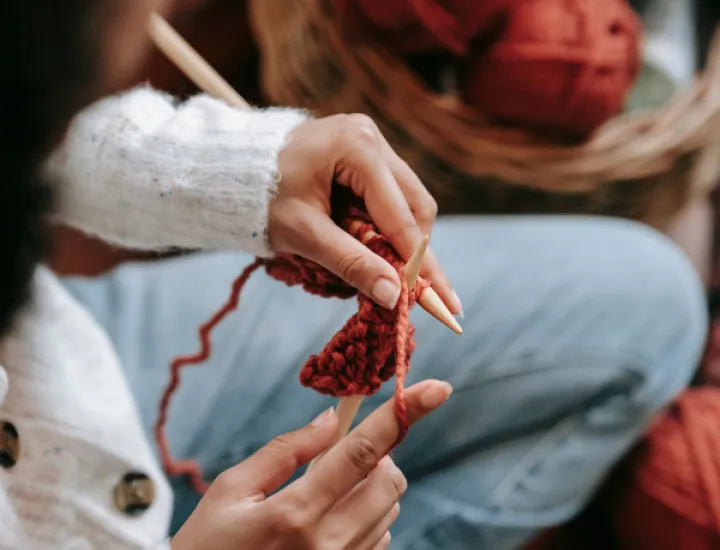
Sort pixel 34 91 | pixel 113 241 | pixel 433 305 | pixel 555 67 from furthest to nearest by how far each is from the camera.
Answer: pixel 555 67
pixel 113 241
pixel 433 305
pixel 34 91

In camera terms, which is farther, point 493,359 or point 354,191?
point 493,359

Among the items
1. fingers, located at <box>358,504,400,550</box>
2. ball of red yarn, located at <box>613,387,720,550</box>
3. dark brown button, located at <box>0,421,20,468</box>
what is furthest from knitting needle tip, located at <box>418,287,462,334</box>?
ball of red yarn, located at <box>613,387,720,550</box>

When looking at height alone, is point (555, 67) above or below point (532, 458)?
above

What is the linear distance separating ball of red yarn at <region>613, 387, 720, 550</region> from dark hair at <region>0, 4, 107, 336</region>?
0.56 m

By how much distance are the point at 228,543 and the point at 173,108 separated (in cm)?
23

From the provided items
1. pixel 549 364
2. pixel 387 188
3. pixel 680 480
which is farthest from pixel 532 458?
pixel 387 188

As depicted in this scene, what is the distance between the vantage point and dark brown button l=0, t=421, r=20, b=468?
37 centimetres

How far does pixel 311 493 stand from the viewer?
32 centimetres

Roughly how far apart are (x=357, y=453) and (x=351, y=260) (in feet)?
0.28

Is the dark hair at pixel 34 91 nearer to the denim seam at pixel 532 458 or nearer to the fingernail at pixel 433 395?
the fingernail at pixel 433 395

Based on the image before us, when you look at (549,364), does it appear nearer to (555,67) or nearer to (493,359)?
(493,359)

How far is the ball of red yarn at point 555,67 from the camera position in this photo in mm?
594

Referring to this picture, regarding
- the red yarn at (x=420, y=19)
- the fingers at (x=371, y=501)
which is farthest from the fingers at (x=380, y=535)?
the red yarn at (x=420, y=19)

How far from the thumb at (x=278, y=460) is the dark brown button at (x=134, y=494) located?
0.10 m
